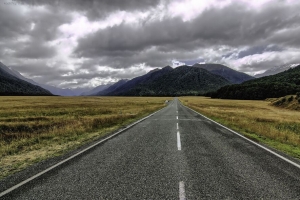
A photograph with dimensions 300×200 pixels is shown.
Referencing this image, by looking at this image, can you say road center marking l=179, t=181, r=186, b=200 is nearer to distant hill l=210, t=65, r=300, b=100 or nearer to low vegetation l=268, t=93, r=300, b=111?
low vegetation l=268, t=93, r=300, b=111

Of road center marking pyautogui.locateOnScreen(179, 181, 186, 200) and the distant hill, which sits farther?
the distant hill

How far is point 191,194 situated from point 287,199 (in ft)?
7.19

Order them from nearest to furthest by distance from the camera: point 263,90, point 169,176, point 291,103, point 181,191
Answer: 1. point 181,191
2. point 169,176
3. point 291,103
4. point 263,90

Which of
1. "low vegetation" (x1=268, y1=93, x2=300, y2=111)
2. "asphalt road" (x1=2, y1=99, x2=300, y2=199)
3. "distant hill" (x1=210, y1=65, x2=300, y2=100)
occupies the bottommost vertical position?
"low vegetation" (x1=268, y1=93, x2=300, y2=111)

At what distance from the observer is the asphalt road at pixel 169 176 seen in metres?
5.35

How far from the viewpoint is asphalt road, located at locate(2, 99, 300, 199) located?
535cm

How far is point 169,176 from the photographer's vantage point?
649cm

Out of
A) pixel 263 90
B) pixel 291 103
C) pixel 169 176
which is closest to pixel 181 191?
pixel 169 176

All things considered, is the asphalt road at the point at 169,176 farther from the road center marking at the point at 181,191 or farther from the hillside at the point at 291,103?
the hillside at the point at 291,103

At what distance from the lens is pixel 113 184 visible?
5.91 meters

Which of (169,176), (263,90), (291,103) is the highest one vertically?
(263,90)

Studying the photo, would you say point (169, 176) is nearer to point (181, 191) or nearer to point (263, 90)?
point (181, 191)

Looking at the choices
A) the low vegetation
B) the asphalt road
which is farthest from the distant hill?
the asphalt road

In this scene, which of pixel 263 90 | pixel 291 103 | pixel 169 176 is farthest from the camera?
pixel 263 90
